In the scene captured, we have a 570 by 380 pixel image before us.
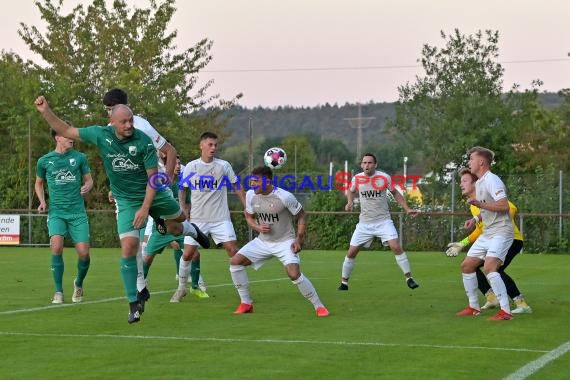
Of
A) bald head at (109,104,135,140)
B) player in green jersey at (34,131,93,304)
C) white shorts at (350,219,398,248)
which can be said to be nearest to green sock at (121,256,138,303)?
bald head at (109,104,135,140)

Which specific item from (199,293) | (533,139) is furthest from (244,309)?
(533,139)

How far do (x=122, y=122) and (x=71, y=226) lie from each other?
461 cm

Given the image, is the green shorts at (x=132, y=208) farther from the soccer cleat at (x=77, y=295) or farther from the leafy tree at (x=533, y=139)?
the leafy tree at (x=533, y=139)

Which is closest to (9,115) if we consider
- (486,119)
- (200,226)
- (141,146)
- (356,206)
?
(356,206)

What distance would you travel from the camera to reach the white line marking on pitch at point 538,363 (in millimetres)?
8695

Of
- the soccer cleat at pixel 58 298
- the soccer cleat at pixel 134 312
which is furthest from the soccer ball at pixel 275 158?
the soccer cleat at pixel 134 312

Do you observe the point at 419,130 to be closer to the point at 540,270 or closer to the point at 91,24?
the point at 91,24

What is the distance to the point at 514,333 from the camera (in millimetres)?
11453

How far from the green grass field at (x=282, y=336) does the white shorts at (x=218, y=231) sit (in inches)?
32.7

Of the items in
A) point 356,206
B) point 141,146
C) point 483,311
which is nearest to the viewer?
point 141,146

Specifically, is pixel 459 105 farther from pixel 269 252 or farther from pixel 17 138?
pixel 269 252

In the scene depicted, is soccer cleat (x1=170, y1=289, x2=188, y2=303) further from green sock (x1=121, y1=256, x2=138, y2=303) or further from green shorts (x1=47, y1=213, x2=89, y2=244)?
green sock (x1=121, y1=256, x2=138, y2=303)

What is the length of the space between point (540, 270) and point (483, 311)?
10475 mm

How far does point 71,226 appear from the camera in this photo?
50.3ft
